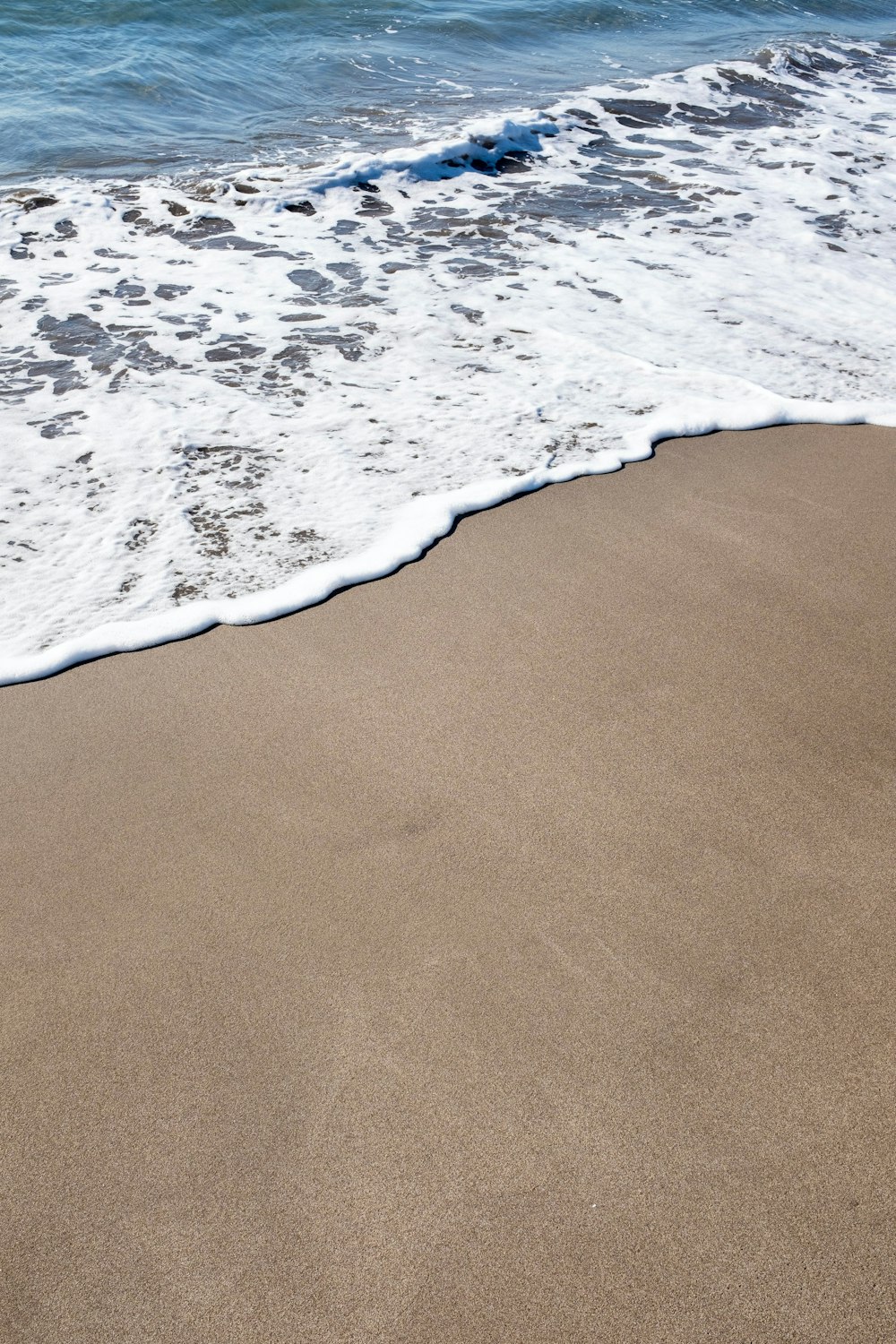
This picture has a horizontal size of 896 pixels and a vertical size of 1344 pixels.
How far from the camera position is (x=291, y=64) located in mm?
10992

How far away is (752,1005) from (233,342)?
13.6 feet

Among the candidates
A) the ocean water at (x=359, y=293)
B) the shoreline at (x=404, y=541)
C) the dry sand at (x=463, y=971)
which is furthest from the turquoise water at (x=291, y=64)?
the dry sand at (x=463, y=971)

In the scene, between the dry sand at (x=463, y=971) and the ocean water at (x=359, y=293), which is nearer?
the dry sand at (x=463, y=971)

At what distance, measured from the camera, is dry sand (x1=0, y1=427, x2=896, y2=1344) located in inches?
60.7

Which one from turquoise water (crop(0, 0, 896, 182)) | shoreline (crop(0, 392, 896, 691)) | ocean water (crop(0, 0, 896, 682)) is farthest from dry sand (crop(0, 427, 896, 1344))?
turquoise water (crop(0, 0, 896, 182))

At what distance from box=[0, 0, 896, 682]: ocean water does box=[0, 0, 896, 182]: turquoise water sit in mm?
69

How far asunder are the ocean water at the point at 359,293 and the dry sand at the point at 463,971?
0.60m

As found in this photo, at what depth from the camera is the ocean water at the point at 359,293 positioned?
3.50 metres

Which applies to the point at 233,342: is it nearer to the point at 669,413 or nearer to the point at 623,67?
the point at 669,413

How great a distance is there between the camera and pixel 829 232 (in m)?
6.58

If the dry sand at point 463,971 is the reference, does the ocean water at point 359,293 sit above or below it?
above

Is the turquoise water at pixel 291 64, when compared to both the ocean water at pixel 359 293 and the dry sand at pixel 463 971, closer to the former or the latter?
the ocean water at pixel 359 293

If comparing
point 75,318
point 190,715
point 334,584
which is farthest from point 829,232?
point 190,715

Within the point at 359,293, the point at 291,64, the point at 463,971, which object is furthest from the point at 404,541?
the point at 291,64
